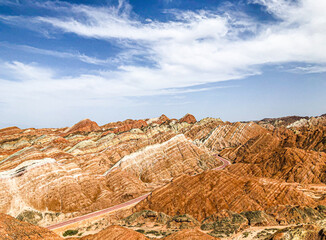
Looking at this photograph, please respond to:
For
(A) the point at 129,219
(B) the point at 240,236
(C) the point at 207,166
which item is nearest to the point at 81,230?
(A) the point at 129,219

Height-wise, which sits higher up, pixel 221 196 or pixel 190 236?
pixel 190 236

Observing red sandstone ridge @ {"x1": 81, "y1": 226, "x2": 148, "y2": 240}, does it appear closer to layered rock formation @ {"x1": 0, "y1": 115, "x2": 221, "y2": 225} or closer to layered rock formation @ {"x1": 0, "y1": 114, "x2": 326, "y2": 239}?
layered rock formation @ {"x1": 0, "y1": 114, "x2": 326, "y2": 239}

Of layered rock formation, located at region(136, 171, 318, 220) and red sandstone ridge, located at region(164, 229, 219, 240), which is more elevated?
red sandstone ridge, located at region(164, 229, 219, 240)

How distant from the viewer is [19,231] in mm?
18578

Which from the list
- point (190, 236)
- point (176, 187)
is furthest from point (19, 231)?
point (176, 187)

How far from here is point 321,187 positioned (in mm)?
54969

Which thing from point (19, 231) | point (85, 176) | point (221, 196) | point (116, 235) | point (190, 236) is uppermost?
point (19, 231)

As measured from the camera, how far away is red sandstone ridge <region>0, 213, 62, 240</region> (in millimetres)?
17584

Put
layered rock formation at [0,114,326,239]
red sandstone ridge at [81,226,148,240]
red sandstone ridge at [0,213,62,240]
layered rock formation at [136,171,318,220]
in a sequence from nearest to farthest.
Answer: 1. red sandstone ridge at [0,213,62,240]
2. red sandstone ridge at [81,226,148,240]
3. layered rock formation at [0,114,326,239]
4. layered rock formation at [136,171,318,220]

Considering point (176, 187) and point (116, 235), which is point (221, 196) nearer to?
point (176, 187)

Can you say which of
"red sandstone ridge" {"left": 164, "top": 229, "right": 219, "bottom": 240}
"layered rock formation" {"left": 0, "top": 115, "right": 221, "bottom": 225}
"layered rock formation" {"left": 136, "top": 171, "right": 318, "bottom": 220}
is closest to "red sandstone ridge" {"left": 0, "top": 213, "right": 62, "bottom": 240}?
"red sandstone ridge" {"left": 164, "top": 229, "right": 219, "bottom": 240}

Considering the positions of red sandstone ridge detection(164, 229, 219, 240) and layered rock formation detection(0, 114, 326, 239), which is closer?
red sandstone ridge detection(164, 229, 219, 240)

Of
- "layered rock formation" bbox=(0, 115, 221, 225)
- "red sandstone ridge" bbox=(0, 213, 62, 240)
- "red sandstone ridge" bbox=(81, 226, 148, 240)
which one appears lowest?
"layered rock formation" bbox=(0, 115, 221, 225)

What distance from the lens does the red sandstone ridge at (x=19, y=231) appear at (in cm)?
1758
